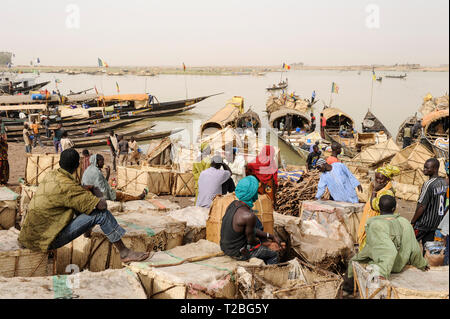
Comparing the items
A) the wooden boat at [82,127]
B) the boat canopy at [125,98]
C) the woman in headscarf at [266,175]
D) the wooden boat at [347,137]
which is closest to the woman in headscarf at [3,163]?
the woman in headscarf at [266,175]

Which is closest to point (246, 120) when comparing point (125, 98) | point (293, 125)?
point (293, 125)

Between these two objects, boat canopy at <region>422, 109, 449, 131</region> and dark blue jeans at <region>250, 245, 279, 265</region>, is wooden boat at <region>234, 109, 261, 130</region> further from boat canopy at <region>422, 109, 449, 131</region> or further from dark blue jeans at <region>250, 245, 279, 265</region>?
dark blue jeans at <region>250, 245, 279, 265</region>

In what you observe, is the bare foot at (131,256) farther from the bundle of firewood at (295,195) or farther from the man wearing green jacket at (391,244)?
the bundle of firewood at (295,195)

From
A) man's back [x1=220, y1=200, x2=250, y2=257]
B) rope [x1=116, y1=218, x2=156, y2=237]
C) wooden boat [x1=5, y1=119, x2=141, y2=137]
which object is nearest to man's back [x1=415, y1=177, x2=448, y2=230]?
man's back [x1=220, y1=200, x2=250, y2=257]

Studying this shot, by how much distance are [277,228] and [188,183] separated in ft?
13.5

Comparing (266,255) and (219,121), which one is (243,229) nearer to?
(266,255)

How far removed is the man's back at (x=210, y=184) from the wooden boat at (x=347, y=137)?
9.99m

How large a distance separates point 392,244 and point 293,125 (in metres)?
18.9

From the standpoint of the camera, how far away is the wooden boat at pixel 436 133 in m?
13.4

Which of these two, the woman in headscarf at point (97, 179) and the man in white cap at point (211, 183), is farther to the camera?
the woman in headscarf at point (97, 179)

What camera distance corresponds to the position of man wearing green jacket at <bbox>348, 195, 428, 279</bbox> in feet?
10.1

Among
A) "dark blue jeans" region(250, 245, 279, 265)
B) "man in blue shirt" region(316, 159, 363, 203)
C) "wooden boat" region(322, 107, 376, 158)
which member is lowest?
"wooden boat" region(322, 107, 376, 158)

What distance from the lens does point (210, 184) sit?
524cm

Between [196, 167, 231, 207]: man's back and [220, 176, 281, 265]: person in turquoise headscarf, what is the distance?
5.56 ft
